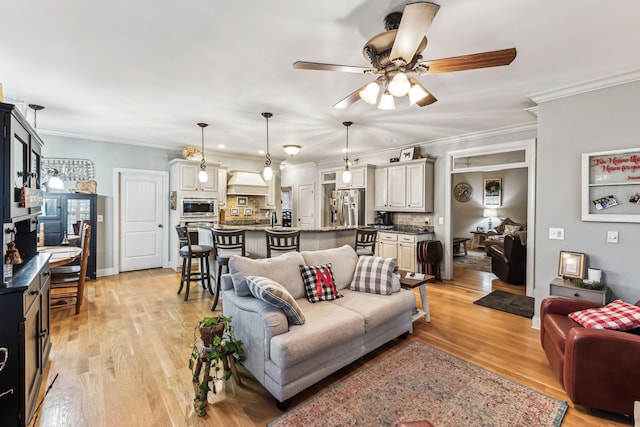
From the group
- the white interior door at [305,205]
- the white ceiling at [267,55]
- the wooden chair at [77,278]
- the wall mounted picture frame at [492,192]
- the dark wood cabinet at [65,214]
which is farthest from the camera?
the wall mounted picture frame at [492,192]

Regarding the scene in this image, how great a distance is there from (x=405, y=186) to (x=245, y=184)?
3.63m

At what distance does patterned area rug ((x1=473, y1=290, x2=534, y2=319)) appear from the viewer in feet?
13.0

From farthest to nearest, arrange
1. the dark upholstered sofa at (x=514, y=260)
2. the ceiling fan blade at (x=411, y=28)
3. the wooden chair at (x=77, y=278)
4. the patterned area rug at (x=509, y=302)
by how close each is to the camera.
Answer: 1. the dark upholstered sofa at (x=514, y=260)
2. the patterned area rug at (x=509, y=302)
3. the wooden chair at (x=77, y=278)
4. the ceiling fan blade at (x=411, y=28)

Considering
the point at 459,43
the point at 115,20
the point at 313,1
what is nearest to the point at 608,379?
the point at 459,43

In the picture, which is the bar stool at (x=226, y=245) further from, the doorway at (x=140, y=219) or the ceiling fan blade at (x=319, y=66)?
the doorway at (x=140, y=219)

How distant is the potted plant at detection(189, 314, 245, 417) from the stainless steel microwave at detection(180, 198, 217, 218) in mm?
4280

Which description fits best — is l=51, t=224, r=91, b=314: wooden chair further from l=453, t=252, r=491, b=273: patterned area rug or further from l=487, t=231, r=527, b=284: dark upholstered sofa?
l=453, t=252, r=491, b=273: patterned area rug

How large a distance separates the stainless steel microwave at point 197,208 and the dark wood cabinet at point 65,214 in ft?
4.74

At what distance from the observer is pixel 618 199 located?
291 centimetres

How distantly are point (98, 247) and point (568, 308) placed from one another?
23.2ft

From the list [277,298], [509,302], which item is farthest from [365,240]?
[277,298]

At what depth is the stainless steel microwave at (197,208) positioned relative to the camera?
239 inches

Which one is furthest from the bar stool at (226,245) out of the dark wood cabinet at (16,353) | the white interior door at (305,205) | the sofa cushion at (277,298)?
the white interior door at (305,205)

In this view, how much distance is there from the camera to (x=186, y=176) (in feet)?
20.1
